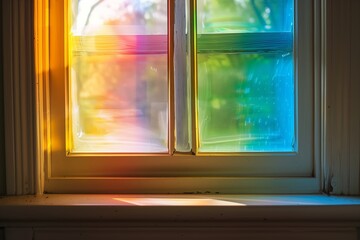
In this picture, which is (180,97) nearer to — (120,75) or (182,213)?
(120,75)

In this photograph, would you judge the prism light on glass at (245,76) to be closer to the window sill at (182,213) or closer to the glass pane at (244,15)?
the glass pane at (244,15)

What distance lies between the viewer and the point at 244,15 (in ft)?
3.20

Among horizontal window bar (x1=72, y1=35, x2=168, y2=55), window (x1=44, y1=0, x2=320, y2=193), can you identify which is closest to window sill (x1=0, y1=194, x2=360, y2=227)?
window (x1=44, y1=0, x2=320, y2=193)

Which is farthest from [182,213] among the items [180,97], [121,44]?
[121,44]

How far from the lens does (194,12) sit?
97 centimetres

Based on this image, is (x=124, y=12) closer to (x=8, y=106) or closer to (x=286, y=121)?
(x=8, y=106)

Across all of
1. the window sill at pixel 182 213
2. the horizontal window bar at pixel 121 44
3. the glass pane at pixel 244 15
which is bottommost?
the window sill at pixel 182 213

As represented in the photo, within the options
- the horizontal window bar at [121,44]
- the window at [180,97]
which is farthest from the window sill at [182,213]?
the horizontal window bar at [121,44]

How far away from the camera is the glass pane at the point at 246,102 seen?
3.21 ft

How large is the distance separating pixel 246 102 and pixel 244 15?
8.5 inches

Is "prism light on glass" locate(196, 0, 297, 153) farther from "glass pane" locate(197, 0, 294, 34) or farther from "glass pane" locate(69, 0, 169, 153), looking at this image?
"glass pane" locate(69, 0, 169, 153)

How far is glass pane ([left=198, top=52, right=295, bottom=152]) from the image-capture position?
0.98 metres

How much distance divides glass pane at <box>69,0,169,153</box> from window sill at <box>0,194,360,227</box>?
0.18m

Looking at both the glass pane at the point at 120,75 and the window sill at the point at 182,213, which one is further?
the glass pane at the point at 120,75
